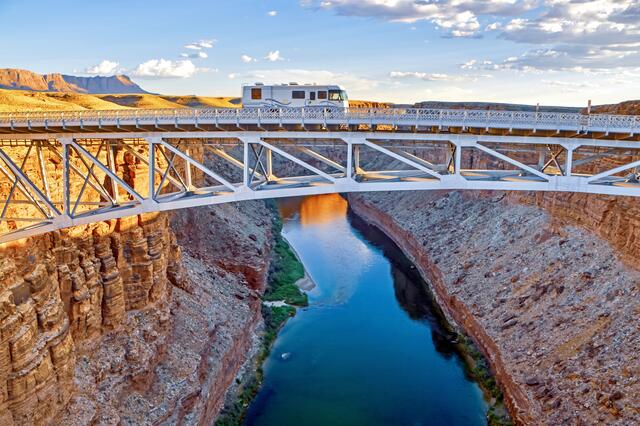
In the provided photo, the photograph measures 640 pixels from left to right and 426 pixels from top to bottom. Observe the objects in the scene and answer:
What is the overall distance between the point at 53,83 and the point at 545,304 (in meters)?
172

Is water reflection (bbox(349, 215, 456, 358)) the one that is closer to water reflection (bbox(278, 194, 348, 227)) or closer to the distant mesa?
water reflection (bbox(278, 194, 348, 227))

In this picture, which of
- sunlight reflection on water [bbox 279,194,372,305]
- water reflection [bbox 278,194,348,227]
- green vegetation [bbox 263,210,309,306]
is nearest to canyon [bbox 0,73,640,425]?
green vegetation [bbox 263,210,309,306]

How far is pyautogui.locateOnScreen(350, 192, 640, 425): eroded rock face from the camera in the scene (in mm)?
21922

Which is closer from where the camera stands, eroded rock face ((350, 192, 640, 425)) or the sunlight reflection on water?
eroded rock face ((350, 192, 640, 425))

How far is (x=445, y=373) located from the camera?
29516 millimetres

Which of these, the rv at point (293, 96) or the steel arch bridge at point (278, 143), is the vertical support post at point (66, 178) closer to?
the steel arch bridge at point (278, 143)

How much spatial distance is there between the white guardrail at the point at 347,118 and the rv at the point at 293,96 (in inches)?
85.6

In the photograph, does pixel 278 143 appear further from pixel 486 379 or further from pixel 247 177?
pixel 486 379

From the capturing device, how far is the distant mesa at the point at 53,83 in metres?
139

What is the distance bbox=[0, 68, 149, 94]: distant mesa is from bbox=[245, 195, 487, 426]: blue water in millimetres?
118078

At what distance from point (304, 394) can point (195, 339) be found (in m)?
6.37

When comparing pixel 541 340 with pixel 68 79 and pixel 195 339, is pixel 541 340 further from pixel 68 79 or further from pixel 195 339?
pixel 68 79

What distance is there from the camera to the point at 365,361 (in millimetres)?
30641

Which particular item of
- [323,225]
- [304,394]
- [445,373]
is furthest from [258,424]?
[323,225]
